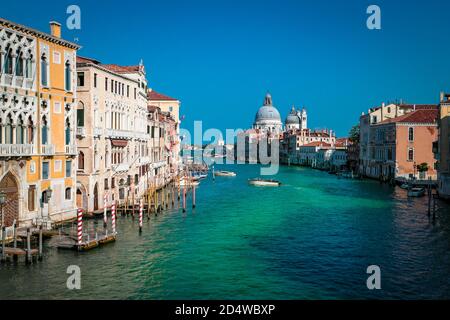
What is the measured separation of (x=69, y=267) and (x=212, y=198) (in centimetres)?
2090

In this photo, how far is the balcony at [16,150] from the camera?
1645 cm

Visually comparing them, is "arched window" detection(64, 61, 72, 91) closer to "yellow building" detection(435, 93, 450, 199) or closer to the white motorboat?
"yellow building" detection(435, 93, 450, 199)

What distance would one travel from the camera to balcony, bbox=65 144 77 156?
20722 mm

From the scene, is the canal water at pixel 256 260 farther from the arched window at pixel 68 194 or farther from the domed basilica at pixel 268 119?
the domed basilica at pixel 268 119

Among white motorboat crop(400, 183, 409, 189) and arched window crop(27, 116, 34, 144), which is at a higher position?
arched window crop(27, 116, 34, 144)

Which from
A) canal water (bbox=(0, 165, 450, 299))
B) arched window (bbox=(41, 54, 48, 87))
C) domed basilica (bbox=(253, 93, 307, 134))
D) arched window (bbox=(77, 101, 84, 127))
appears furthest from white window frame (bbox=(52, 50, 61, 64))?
domed basilica (bbox=(253, 93, 307, 134))

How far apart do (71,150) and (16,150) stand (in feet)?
12.8

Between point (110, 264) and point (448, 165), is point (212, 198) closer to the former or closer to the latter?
point (448, 165)

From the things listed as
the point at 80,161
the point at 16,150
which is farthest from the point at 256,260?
the point at 80,161

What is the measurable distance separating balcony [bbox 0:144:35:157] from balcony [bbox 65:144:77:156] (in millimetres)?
2563

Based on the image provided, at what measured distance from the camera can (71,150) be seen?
20969 millimetres

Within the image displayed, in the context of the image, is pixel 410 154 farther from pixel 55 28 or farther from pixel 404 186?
pixel 55 28

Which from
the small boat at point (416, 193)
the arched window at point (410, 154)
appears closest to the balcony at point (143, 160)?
the small boat at point (416, 193)
